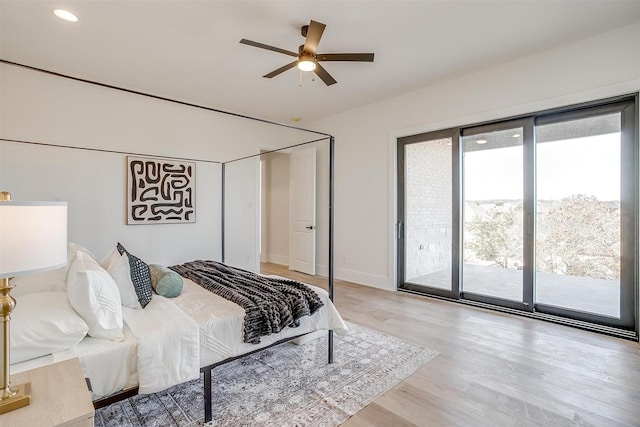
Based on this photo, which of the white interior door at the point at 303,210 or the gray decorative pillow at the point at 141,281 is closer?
the gray decorative pillow at the point at 141,281

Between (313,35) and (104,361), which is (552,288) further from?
(104,361)

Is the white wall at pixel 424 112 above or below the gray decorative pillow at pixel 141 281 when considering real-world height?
above

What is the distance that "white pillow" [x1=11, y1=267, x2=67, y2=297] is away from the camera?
6.07 feet

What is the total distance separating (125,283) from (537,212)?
4.06 m

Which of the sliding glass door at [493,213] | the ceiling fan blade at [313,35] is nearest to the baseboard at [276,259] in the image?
the sliding glass door at [493,213]

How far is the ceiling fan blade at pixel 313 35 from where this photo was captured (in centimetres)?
224

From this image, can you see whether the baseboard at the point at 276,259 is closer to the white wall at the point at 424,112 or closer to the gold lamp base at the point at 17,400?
the white wall at the point at 424,112

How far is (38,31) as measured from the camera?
111 inches

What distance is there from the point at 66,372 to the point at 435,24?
3.47 metres

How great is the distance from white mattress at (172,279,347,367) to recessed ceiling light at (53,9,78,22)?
256 cm

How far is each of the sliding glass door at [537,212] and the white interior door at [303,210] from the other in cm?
190

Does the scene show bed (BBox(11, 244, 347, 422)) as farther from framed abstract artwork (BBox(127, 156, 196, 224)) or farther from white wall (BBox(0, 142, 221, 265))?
framed abstract artwork (BBox(127, 156, 196, 224))

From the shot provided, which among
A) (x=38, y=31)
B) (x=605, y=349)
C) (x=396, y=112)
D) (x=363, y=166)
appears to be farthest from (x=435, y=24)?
(x=38, y=31)

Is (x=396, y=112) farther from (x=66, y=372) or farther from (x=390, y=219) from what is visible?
(x=66, y=372)
